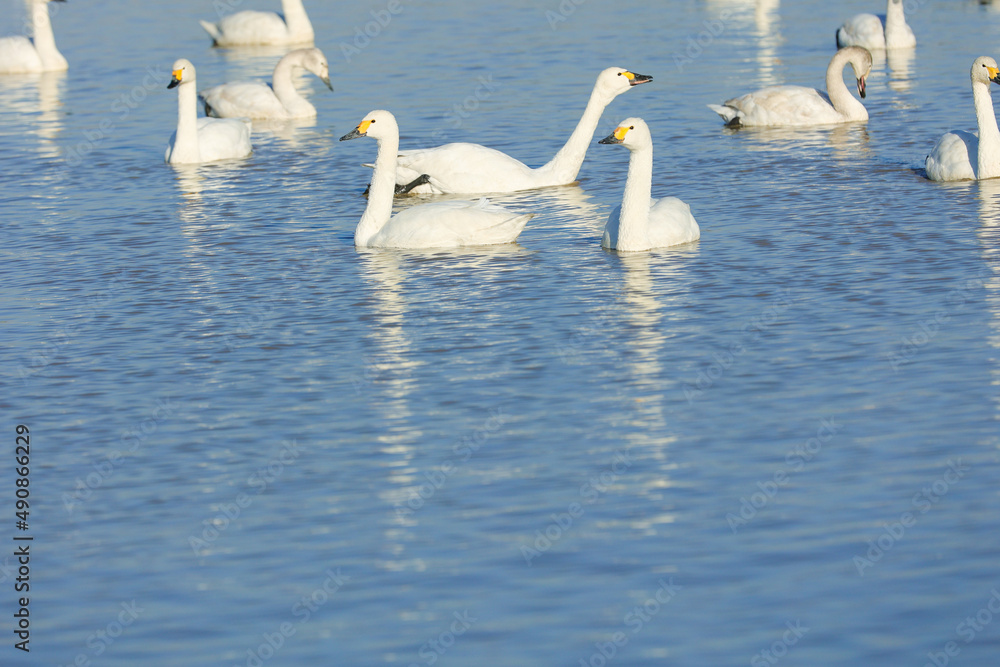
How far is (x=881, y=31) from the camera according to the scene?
25938 millimetres

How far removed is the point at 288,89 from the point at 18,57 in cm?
931

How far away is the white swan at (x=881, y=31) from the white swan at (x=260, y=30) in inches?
438

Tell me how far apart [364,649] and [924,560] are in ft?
8.89

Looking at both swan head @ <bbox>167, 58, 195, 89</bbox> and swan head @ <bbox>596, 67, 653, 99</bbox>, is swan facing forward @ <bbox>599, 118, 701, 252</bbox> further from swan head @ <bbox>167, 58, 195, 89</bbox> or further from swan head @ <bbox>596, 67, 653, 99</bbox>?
swan head @ <bbox>167, 58, 195, 89</bbox>

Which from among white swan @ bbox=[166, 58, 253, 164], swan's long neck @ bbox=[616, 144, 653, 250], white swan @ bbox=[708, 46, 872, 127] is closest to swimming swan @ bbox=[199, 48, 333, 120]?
white swan @ bbox=[166, 58, 253, 164]

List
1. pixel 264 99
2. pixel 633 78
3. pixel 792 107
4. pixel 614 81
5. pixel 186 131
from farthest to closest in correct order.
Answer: pixel 264 99
pixel 792 107
pixel 186 131
pixel 614 81
pixel 633 78

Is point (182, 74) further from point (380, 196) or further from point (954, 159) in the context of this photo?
point (954, 159)

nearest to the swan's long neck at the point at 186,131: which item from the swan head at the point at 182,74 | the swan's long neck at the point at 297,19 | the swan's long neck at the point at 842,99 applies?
the swan head at the point at 182,74

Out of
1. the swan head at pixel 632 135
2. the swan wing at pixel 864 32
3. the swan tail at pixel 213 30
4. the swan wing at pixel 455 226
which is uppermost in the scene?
the swan tail at pixel 213 30

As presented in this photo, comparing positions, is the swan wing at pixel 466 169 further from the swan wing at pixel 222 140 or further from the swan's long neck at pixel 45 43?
the swan's long neck at pixel 45 43

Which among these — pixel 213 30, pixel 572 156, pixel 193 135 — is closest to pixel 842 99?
pixel 572 156

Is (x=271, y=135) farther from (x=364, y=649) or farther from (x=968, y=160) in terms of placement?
(x=364, y=649)

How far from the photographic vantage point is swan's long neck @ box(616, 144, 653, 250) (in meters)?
13.5

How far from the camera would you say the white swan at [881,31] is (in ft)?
84.5
